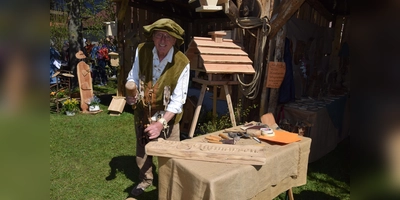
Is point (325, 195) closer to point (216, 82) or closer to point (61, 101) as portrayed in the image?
point (216, 82)

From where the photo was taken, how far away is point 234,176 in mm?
1677

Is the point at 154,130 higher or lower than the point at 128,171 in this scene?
higher

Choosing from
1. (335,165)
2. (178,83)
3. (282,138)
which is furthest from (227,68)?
(335,165)

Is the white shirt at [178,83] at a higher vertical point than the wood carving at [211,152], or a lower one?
higher

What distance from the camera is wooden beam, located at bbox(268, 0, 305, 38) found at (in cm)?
357

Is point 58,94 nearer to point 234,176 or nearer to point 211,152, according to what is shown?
point 211,152

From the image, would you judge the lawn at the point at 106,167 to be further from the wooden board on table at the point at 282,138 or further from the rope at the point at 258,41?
the rope at the point at 258,41

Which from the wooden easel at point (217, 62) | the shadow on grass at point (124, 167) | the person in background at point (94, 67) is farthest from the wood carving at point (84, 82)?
the person in background at point (94, 67)

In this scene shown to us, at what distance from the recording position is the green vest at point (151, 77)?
8.30ft

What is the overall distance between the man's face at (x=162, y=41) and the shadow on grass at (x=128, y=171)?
1.60 m

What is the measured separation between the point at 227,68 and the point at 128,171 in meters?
1.90
